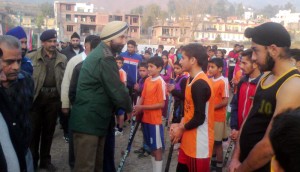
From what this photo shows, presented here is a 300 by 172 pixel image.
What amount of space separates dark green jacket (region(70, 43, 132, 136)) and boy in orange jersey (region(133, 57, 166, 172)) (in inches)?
41.9

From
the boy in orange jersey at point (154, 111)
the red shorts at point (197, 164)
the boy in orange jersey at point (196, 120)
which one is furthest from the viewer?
the boy in orange jersey at point (154, 111)

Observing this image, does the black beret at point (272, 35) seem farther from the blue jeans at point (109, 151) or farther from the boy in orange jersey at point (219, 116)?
the boy in orange jersey at point (219, 116)

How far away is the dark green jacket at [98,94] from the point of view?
3395mm

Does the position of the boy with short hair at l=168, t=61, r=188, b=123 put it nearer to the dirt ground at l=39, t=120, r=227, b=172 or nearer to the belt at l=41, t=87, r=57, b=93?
the dirt ground at l=39, t=120, r=227, b=172

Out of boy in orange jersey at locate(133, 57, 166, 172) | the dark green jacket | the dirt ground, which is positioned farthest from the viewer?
the dirt ground

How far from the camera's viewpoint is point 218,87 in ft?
16.3

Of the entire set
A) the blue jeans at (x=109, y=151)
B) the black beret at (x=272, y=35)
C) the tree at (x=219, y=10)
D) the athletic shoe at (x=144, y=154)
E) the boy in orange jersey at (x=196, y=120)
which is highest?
the tree at (x=219, y=10)

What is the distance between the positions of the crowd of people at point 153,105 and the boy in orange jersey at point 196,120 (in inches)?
0.4

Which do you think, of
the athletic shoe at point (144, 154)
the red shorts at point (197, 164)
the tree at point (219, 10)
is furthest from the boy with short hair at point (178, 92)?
the tree at point (219, 10)

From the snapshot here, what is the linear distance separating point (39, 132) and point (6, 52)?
263 centimetres

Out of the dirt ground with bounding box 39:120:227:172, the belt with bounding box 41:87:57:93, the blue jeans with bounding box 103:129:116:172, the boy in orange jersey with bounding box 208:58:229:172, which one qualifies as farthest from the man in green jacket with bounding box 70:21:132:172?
the boy in orange jersey with bounding box 208:58:229:172

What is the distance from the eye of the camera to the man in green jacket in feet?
11.2

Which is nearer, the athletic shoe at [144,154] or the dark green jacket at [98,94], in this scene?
Result: the dark green jacket at [98,94]

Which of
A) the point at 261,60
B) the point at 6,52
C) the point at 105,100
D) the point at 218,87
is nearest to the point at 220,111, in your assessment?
the point at 218,87
